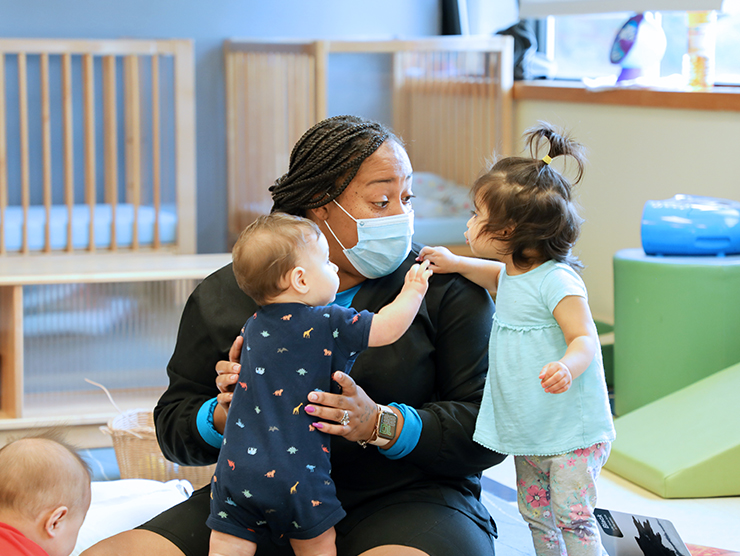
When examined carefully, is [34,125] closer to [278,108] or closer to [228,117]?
[228,117]

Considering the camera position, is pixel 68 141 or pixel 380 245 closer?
pixel 380 245

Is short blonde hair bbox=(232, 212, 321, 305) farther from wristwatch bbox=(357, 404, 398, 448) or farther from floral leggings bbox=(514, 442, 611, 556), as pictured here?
floral leggings bbox=(514, 442, 611, 556)

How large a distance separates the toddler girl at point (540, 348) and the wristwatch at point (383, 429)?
16 cm

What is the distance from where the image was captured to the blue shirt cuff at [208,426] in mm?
1351

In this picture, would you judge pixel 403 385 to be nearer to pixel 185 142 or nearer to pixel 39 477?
pixel 39 477

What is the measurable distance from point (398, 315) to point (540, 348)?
0.31m

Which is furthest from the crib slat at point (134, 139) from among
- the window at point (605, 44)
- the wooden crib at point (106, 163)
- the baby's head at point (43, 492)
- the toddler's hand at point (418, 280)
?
the toddler's hand at point (418, 280)

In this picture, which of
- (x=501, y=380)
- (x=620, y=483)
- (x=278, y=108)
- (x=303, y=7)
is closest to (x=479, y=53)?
(x=278, y=108)

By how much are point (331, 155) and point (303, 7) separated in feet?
10.8

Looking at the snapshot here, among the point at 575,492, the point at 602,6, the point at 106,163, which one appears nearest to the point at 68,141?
the point at 106,163

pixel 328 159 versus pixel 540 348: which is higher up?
pixel 328 159

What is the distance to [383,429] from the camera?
1.24 metres

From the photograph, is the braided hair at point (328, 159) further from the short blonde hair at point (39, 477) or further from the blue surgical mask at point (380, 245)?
the short blonde hair at point (39, 477)

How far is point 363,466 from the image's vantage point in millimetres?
1352
